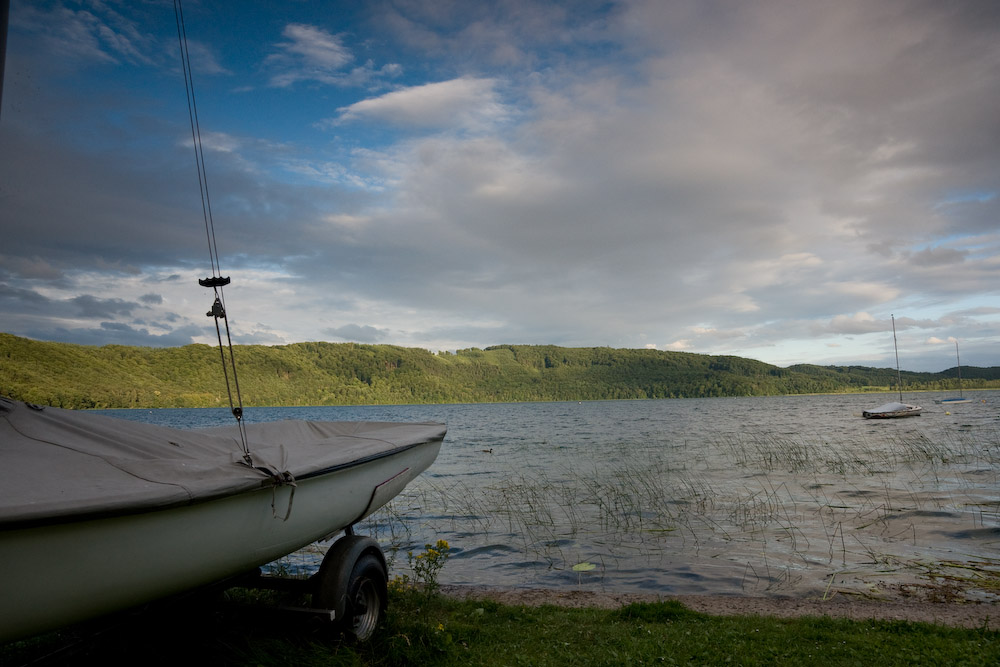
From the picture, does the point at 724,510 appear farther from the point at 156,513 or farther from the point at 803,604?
the point at 156,513

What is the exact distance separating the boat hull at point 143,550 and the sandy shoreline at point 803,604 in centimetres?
458

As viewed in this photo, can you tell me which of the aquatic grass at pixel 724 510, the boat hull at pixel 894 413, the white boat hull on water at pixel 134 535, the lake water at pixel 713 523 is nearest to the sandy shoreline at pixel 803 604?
the lake water at pixel 713 523

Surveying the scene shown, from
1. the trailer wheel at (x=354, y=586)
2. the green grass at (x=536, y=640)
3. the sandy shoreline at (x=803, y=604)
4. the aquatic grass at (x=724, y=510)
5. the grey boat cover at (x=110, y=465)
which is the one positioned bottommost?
the aquatic grass at (x=724, y=510)

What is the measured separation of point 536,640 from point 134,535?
168 inches

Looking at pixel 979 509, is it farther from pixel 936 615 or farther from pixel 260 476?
pixel 260 476

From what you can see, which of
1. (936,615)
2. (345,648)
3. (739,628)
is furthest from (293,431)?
(936,615)

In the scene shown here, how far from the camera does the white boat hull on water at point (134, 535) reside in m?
2.60

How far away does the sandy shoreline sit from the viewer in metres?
6.87

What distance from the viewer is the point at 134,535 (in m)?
3.01

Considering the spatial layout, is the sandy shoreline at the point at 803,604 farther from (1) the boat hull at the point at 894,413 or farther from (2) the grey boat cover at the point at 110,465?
(1) the boat hull at the point at 894,413

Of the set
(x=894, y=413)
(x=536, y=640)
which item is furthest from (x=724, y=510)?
(x=894, y=413)

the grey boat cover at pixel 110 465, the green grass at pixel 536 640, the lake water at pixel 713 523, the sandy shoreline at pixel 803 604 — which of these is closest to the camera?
the grey boat cover at pixel 110 465

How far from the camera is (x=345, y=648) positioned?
179 inches

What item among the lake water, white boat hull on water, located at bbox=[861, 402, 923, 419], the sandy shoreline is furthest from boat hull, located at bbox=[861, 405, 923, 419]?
the sandy shoreline
